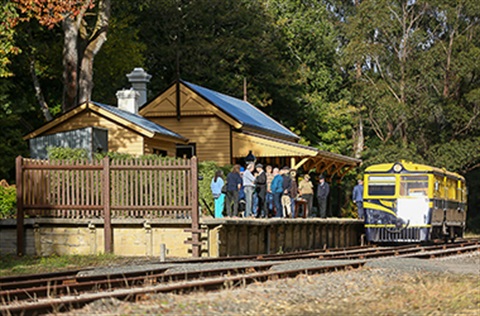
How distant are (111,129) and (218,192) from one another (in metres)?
7.86

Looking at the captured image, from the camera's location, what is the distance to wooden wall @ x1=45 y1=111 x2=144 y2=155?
3394cm

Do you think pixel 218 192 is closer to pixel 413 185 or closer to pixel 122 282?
pixel 413 185

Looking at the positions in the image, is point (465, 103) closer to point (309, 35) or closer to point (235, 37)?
point (309, 35)

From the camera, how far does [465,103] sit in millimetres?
64312

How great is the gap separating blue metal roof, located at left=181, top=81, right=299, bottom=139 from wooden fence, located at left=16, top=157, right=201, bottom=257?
1697cm

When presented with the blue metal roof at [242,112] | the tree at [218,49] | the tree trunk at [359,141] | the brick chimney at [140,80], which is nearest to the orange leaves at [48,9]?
the brick chimney at [140,80]

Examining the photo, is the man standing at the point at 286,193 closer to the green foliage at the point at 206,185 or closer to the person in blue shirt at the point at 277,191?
the person in blue shirt at the point at 277,191

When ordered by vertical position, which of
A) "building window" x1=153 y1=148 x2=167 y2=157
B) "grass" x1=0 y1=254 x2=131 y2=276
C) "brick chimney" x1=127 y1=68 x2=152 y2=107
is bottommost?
"grass" x1=0 y1=254 x2=131 y2=276

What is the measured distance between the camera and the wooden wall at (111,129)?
3394 centimetres

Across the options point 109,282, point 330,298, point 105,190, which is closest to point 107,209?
point 105,190

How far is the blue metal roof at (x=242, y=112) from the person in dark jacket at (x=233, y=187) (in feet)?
42.1

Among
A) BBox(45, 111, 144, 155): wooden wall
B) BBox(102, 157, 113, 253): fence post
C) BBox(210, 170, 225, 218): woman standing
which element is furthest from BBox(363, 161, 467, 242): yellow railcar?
BBox(102, 157, 113, 253): fence post

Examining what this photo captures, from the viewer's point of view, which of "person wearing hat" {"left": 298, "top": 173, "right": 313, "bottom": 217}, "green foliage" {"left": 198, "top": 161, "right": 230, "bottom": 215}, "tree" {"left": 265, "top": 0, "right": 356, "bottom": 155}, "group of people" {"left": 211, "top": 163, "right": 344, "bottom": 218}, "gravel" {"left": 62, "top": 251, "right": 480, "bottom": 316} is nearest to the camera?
"gravel" {"left": 62, "top": 251, "right": 480, "bottom": 316}

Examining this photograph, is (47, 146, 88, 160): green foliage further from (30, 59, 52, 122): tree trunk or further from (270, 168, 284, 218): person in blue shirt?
(30, 59, 52, 122): tree trunk
